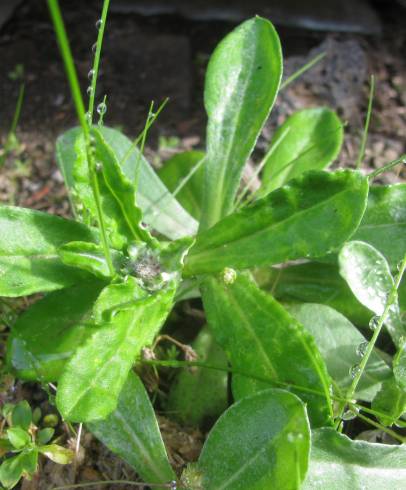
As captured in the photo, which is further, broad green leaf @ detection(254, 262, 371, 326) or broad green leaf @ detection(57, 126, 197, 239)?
broad green leaf @ detection(57, 126, 197, 239)

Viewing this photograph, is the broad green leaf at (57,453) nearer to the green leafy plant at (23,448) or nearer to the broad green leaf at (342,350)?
the green leafy plant at (23,448)

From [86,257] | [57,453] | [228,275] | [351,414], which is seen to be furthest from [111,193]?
[351,414]

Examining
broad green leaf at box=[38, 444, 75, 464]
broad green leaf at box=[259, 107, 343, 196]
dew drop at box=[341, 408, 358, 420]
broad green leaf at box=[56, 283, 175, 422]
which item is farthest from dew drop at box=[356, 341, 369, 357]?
broad green leaf at box=[38, 444, 75, 464]

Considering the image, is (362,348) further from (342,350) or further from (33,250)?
(33,250)

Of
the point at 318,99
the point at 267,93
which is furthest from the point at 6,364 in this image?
the point at 318,99

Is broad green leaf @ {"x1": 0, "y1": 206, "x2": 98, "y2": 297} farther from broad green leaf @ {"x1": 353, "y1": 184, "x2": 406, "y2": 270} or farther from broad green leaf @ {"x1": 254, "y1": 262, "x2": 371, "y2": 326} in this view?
broad green leaf @ {"x1": 353, "y1": 184, "x2": 406, "y2": 270}

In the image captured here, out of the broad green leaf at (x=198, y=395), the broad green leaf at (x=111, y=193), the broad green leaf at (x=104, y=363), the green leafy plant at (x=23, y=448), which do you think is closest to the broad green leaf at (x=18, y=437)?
the green leafy plant at (x=23, y=448)

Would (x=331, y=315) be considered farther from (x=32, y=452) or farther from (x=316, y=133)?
(x=32, y=452)
